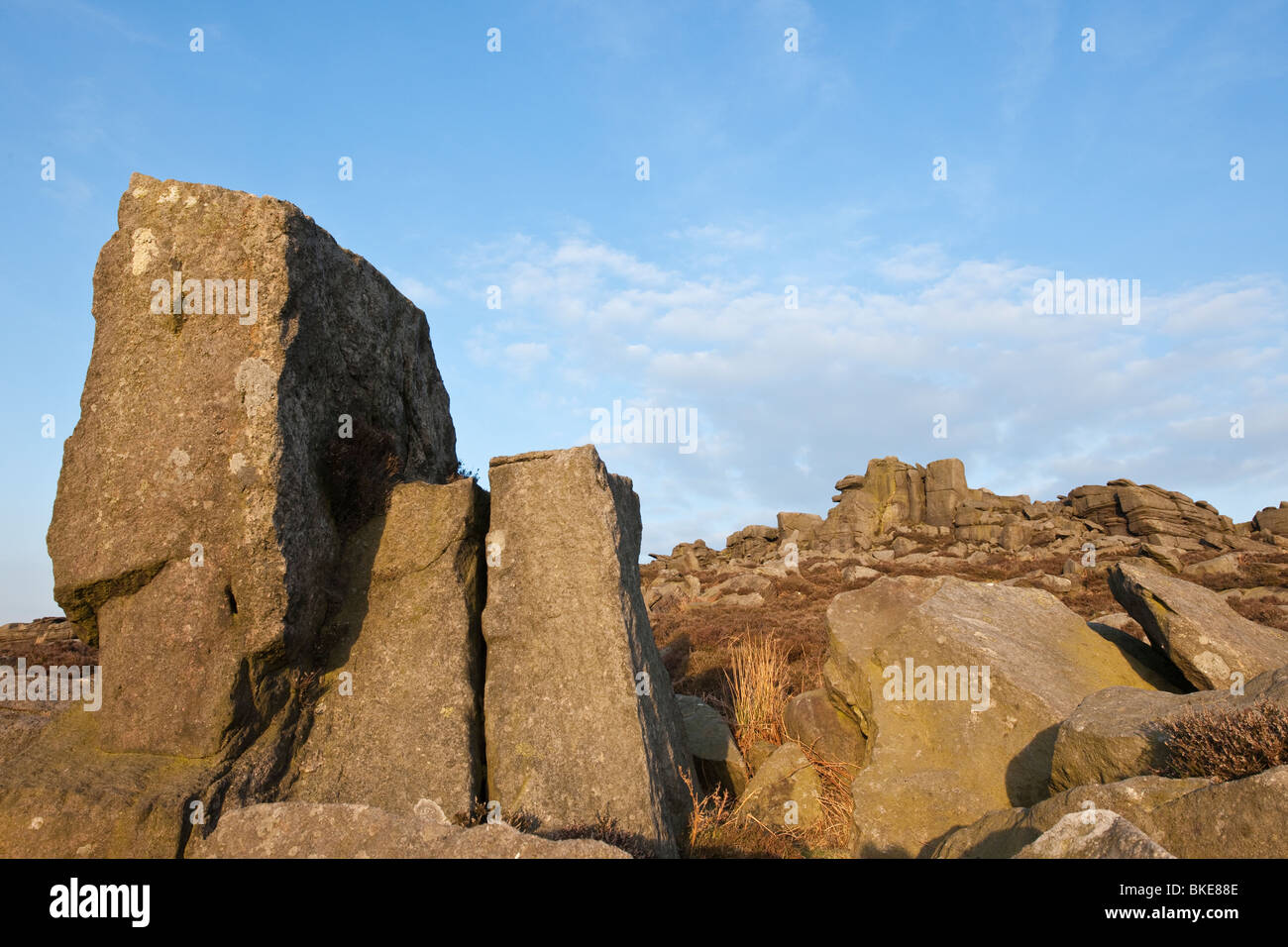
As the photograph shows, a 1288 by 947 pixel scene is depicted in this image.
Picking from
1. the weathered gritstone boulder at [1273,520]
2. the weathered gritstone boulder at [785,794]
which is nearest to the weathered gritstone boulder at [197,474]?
the weathered gritstone boulder at [785,794]

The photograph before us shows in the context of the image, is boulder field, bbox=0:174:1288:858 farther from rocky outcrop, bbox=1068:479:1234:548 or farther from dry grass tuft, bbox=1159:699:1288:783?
rocky outcrop, bbox=1068:479:1234:548

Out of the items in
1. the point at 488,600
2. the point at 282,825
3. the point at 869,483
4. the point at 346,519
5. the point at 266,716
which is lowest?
the point at 282,825

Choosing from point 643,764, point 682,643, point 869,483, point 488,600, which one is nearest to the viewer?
point 643,764

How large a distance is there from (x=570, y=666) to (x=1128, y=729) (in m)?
4.39

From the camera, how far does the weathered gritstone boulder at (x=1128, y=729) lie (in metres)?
5.91

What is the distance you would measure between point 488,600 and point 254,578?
187 centimetres

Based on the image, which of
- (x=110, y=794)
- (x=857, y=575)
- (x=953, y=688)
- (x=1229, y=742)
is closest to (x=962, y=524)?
(x=857, y=575)

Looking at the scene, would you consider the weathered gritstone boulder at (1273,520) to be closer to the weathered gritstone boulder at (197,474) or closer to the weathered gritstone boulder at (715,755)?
the weathered gritstone boulder at (715,755)

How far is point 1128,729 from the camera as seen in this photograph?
6.15 meters

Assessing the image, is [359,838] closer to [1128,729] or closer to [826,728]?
[1128,729]

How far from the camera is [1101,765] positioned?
6.14m

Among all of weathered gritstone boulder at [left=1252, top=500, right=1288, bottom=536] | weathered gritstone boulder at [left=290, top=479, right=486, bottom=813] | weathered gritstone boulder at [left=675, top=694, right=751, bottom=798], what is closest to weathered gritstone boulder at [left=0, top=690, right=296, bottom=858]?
weathered gritstone boulder at [left=290, top=479, right=486, bottom=813]
